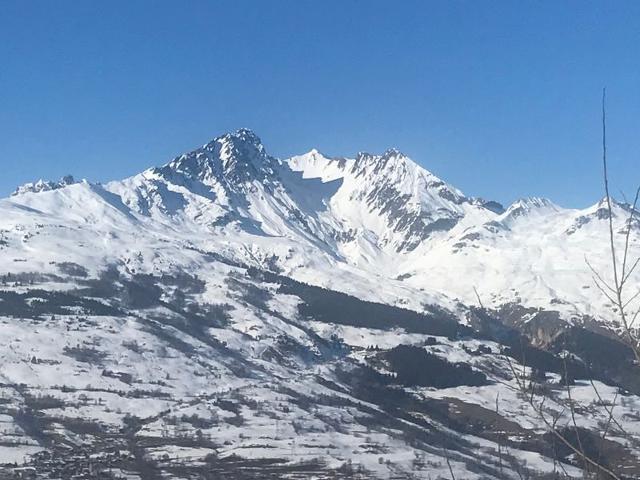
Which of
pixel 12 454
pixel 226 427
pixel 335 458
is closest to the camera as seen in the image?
pixel 12 454

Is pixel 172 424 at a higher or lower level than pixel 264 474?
higher

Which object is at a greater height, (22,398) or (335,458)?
(22,398)

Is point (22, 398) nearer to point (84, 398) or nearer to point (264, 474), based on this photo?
point (84, 398)

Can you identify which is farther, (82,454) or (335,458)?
(335,458)

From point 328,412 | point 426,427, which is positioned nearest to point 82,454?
point 328,412

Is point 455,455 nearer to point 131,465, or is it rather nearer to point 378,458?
point 378,458

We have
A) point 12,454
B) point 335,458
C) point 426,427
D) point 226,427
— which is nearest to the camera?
point 12,454

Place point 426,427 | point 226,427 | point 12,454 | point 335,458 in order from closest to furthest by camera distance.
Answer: point 12,454 < point 335,458 < point 226,427 < point 426,427

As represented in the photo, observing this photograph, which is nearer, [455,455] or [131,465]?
[131,465]

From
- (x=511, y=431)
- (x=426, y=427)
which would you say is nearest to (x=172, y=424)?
(x=426, y=427)
